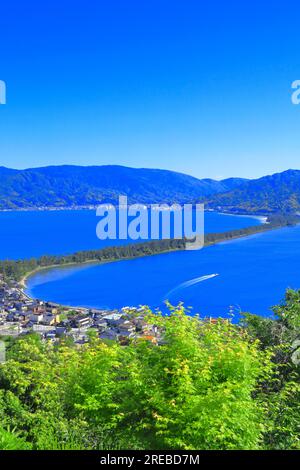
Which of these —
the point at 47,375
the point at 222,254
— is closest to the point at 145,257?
the point at 222,254

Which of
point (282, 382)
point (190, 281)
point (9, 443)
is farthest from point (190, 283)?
point (9, 443)

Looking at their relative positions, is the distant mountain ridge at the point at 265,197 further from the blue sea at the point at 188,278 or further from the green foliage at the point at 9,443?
the green foliage at the point at 9,443

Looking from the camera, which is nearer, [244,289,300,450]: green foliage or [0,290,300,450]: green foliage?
[0,290,300,450]: green foliage

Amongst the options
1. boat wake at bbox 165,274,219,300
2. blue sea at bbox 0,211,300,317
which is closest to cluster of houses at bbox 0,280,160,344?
blue sea at bbox 0,211,300,317

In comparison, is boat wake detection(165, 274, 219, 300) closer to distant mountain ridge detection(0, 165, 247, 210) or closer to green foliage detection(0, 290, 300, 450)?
green foliage detection(0, 290, 300, 450)

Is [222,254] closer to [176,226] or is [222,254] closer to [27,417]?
[176,226]

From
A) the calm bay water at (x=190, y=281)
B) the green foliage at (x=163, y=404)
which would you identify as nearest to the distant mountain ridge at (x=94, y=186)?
the calm bay water at (x=190, y=281)
